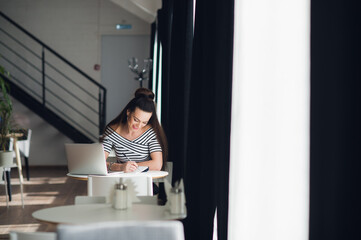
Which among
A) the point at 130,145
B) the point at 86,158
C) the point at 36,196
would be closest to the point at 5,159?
the point at 36,196

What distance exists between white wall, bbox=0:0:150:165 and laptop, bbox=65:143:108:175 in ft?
21.0

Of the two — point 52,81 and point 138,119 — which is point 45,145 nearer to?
point 52,81

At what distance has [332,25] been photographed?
3.42ft

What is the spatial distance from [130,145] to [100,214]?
1.60 m

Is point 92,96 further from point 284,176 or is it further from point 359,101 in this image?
point 359,101

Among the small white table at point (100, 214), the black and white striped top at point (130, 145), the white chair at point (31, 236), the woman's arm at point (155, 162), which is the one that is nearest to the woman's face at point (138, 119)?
the black and white striped top at point (130, 145)

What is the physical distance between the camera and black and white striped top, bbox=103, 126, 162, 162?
393 centimetres

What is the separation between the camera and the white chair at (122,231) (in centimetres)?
153

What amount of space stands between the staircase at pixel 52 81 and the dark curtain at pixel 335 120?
863 cm

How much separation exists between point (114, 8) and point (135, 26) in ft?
1.84

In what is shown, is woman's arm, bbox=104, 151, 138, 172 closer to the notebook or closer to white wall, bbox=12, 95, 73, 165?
the notebook

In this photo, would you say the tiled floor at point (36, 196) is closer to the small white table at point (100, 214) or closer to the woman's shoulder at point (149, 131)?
the woman's shoulder at point (149, 131)

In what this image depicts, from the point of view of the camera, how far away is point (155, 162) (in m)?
3.92

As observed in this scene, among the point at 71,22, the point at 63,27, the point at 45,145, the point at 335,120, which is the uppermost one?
the point at 71,22
